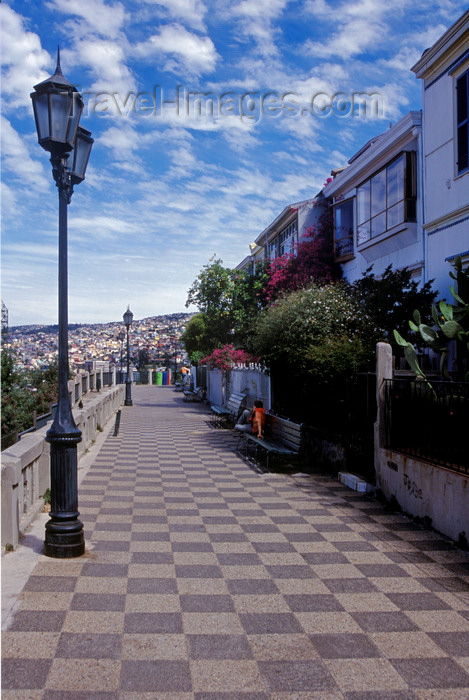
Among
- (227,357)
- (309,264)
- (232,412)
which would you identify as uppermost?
(309,264)

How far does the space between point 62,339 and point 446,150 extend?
10.9 metres

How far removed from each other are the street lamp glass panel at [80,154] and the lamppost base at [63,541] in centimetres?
359

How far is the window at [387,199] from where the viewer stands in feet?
54.7

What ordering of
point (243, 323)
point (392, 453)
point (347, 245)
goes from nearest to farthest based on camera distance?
point (392, 453)
point (347, 245)
point (243, 323)

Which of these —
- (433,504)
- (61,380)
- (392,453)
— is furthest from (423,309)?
(61,380)

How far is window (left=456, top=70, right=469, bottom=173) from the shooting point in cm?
1365

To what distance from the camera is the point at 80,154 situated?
7.20 metres

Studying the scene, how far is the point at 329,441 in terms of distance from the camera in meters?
11.7

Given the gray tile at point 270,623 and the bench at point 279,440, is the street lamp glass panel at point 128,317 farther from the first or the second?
the gray tile at point 270,623

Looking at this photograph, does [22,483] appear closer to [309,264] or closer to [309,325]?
[309,325]

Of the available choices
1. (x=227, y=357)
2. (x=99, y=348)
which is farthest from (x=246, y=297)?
(x=99, y=348)

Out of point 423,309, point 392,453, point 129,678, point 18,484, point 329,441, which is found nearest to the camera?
point 129,678

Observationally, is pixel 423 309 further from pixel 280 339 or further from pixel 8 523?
pixel 8 523

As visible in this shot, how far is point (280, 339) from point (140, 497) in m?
5.90
